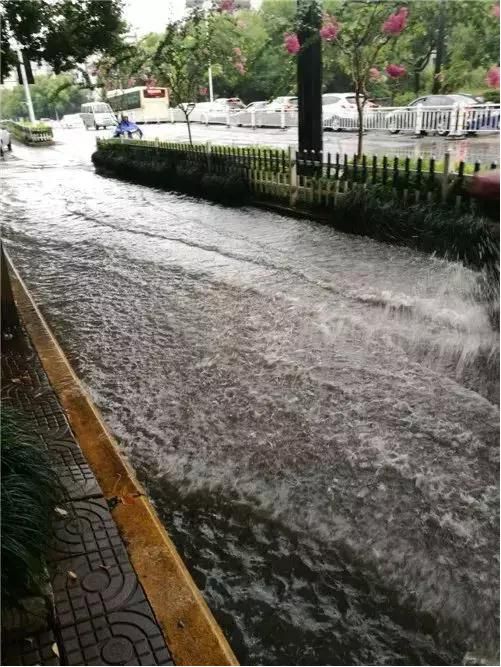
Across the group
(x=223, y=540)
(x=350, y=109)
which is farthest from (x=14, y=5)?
(x=350, y=109)

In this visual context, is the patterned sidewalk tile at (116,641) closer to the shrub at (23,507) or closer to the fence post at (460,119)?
the shrub at (23,507)

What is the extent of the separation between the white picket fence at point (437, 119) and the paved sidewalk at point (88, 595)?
61.0 feet

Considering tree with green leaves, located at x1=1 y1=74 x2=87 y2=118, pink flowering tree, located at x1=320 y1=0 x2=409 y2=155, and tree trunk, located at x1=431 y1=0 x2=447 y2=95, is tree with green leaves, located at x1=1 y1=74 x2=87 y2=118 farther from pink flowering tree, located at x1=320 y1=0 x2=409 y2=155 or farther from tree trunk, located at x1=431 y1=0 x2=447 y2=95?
pink flowering tree, located at x1=320 y1=0 x2=409 y2=155

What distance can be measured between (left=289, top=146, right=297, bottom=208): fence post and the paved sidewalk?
795 centimetres

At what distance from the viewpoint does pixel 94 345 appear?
540 centimetres

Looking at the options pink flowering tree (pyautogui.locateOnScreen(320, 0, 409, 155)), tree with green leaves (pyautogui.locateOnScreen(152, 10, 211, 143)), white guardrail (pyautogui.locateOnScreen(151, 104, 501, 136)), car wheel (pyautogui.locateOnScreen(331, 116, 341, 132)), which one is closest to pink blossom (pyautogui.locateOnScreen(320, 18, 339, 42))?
pink flowering tree (pyautogui.locateOnScreen(320, 0, 409, 155))

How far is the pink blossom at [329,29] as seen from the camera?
9211mm

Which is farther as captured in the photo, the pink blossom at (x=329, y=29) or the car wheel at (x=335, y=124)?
the car wheel at (x=335, y=124)

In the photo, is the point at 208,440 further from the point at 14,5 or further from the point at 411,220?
the point at 14,5

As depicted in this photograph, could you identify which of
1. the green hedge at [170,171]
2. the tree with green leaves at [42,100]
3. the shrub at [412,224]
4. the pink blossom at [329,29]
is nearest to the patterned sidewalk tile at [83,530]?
the shrub at [412,224]

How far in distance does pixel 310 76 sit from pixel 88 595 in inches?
402

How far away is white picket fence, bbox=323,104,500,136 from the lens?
18.1m

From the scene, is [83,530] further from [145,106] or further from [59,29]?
[145,106]

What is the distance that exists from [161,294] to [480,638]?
16.7 ft
